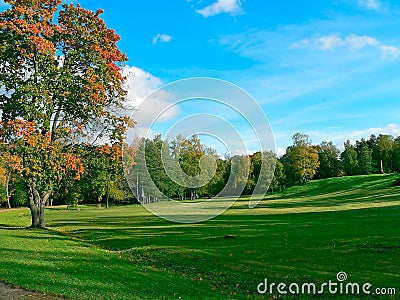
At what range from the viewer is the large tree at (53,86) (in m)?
26.3

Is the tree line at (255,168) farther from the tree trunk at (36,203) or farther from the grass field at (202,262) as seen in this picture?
the grass field at (202,262)

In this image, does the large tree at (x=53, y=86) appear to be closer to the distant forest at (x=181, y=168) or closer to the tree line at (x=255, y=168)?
the distant forest at (x=181, y=168)

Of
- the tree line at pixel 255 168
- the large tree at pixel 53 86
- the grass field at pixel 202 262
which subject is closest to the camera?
the grass field at pixel 202 262

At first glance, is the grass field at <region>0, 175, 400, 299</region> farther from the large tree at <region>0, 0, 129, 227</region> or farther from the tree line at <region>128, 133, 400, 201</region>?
the tree line at <region>128, 133, 400, 201</region>

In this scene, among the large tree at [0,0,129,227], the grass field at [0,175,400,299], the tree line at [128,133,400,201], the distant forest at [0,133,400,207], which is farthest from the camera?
the tree line at [128,133,400,201]

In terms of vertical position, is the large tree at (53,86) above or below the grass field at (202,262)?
above

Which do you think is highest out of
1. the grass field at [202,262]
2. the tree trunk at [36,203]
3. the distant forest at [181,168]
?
the distant forest at [181,168]

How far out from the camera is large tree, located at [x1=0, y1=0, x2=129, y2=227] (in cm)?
2627

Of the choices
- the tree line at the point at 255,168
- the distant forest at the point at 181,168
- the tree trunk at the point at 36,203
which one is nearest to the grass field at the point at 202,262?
the tree trunk at the point at 36,203

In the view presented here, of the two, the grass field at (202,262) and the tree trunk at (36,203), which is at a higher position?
the tree trunk at (36,203)

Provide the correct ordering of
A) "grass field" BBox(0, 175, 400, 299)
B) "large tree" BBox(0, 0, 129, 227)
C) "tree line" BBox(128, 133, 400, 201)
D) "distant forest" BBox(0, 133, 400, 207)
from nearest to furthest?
"grass field" BBox(0, 175, 400, 299), "large tree" BBox(0, 0, 129, 227), "distant forest" BBox(0, 133, 400, 207), "tree line" BBox(128, 133, 400, 201)

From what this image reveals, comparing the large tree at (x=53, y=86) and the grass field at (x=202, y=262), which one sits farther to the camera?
the large tree at (x=53, y=86)

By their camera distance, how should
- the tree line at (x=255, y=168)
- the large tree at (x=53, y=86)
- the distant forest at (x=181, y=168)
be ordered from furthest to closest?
1. the tree line at (x=255, y=168)
2. the distant forest at (x=181, y=168)
3. the large tree at (x=53, y=86)

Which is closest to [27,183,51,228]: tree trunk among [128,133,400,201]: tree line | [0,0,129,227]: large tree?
[0,0,129,227]: large tree
